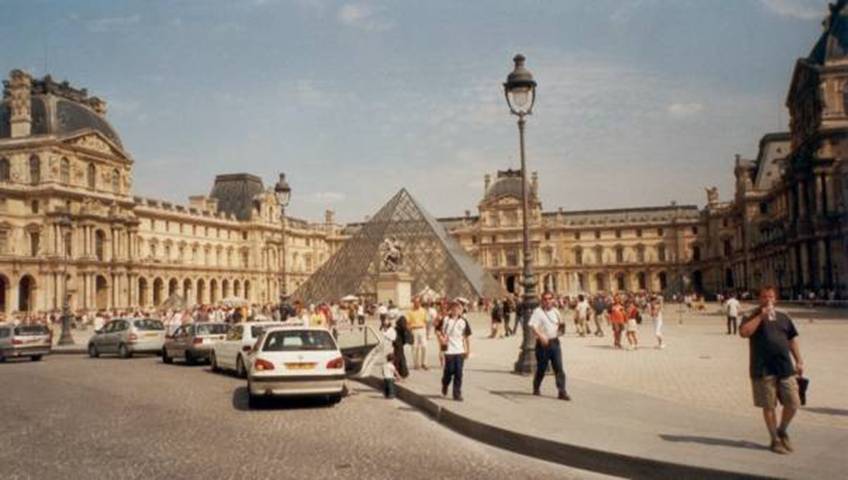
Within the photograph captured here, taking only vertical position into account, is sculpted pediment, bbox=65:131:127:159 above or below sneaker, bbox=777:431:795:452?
above

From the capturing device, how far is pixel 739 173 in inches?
3374

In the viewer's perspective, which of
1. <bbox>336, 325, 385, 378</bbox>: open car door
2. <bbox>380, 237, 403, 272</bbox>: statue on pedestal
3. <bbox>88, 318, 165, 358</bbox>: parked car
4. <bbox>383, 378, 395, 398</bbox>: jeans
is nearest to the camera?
<bbox>383, 378, 395, 398</bbox>: jeans

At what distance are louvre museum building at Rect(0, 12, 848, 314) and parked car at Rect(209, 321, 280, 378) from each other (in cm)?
2092

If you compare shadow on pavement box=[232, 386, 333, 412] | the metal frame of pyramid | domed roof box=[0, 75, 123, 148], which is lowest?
shadow on pavement box=[232, 386, 333, 412]

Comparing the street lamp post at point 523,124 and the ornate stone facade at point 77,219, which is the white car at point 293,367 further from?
the ornate stone facade at point 77,219

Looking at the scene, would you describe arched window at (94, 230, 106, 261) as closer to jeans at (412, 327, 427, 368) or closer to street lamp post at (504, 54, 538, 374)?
jeans at (412, 327, 427, 368)

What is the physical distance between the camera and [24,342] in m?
23.8

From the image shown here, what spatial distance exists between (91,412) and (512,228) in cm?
9229

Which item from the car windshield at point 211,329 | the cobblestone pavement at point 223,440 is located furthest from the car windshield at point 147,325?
the cobblestone pavement at point 223,440

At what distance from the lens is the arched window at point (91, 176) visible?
65.7 metres

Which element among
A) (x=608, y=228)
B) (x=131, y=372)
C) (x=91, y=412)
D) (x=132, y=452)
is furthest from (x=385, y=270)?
(x=608, y=228)

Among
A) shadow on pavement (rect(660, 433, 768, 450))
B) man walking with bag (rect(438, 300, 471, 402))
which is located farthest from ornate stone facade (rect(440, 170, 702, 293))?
shadow on pavement (rect(660, 433, 768, 450))

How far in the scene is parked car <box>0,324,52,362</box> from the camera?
2366 cm

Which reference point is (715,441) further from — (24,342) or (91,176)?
(91,176)
